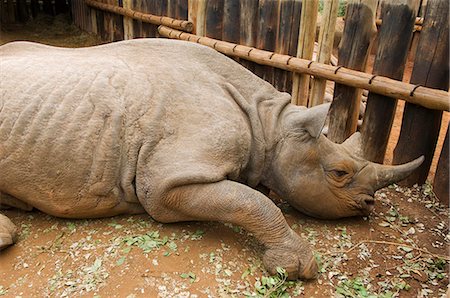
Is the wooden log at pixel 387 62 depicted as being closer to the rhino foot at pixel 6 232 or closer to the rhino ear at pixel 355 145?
the rhino ear at pixel 355 145

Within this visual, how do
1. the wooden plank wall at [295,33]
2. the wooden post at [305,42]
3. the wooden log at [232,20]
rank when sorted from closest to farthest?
the wooden plank wall at [295,33], the wooden post at [305,42], the wooden log at [232,20]

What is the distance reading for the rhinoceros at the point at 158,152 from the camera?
3006 millimetres

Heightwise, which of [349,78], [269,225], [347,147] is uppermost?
[349,78]

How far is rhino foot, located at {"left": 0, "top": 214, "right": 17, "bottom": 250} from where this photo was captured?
2955mm

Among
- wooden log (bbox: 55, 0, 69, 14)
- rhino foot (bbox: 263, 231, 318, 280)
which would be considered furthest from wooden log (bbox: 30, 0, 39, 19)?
rhino foot (bbox: 263, 231, 318, 280)

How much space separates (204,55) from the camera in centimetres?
372

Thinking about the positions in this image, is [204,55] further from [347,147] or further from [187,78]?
[347,147]

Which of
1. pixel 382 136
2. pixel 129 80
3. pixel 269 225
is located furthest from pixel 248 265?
pixel 382 136

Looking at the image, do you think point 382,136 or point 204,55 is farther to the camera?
point 382,136

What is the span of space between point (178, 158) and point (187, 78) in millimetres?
753

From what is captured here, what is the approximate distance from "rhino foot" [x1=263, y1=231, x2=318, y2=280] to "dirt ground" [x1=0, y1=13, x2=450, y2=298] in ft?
0.21

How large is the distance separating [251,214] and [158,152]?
78 centimetres

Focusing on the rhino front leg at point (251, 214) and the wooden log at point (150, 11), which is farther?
the wooden log at point (150, 11)

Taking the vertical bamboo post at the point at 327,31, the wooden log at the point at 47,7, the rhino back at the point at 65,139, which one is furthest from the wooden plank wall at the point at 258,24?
the wooden log at the point at 47,7
